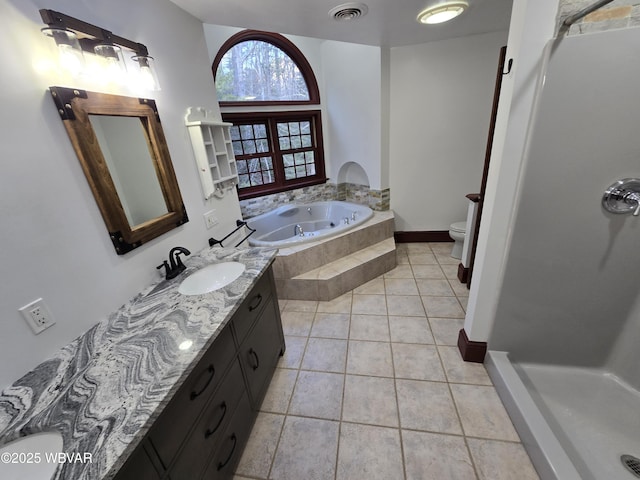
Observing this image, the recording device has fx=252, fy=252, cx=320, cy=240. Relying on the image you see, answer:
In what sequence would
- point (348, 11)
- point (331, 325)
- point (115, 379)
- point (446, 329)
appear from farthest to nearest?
point (331, 325) → point (446, 329) → point (348, 11) → point (115, 379)

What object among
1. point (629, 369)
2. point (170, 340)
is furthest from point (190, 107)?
point (629, 369)

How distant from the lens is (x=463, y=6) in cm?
180

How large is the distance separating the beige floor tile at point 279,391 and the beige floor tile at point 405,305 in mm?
1015

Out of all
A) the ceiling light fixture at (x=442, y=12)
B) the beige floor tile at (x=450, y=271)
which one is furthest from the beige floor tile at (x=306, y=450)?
the ceiling light fixture at (x=442, y=12)

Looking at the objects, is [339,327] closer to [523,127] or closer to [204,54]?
[523,127]

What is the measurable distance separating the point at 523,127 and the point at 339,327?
1.75 meters

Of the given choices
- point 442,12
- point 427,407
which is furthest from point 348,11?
point 427,407

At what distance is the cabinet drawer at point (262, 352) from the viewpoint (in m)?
1.32

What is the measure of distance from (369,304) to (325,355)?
696mm

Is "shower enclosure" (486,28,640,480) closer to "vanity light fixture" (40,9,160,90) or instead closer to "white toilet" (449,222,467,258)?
"white toilet" (449,222,467,258)

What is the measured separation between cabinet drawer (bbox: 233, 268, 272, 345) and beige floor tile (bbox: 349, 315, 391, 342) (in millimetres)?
863

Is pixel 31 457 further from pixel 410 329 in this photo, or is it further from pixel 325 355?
pixel 410 329

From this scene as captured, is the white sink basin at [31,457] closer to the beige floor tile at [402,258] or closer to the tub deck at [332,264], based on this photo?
the tub deck at [332,264]

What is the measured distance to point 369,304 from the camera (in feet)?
7.70
